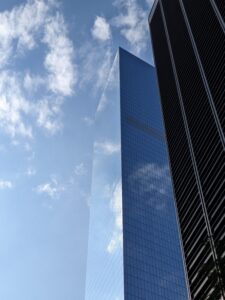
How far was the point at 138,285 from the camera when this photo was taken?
12262cm

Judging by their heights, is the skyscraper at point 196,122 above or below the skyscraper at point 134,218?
above

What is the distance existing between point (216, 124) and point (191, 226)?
33.1ft

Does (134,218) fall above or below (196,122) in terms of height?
below

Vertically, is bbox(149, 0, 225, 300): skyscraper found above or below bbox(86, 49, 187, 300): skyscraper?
above

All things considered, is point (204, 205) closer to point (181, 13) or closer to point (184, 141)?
point (184, 141)

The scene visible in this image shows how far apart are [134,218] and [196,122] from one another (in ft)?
306

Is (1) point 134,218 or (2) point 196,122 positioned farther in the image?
(1) point 134,218

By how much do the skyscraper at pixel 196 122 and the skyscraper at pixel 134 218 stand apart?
67.6 metres

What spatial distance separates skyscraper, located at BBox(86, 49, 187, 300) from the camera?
128375 millimetres

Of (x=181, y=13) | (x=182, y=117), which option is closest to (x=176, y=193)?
(x=182, y=117)

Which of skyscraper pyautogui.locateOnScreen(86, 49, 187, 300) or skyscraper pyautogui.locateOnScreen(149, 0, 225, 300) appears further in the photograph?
skyscraper pyautogui.locateOnScreen(86, 49, 187, 300)

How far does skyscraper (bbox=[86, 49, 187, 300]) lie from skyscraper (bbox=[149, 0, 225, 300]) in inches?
2663

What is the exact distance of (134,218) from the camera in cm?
14250

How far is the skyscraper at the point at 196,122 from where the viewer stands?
3978cm
